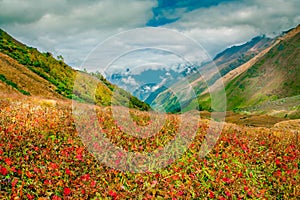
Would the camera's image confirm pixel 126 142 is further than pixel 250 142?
No

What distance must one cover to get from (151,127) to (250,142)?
4794 millimetres

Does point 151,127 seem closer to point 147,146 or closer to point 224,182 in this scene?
point 147,146

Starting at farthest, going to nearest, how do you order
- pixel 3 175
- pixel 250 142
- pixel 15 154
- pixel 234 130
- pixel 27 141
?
pixel 234 130 → pixel 250 142 → pixel 27 141 → pixel 15 154 → pixel 3 175

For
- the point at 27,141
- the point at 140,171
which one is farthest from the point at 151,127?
the point at 27,141

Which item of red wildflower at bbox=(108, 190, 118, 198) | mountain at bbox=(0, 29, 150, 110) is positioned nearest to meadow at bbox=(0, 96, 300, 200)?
red wildflower at bbox=(108, 190, 118, 198)

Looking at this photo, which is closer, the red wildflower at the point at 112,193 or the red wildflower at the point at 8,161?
the red wildflower at the point at 112,193

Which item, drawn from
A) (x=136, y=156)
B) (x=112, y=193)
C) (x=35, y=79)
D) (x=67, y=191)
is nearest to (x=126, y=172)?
(x=136, y=156)

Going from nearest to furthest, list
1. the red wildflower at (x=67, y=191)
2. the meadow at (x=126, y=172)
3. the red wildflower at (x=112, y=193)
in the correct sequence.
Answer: the red wildflower at (x=67, y=191), the red wildflower at (x=112, y=193), the meadow at (x=126, y=172)

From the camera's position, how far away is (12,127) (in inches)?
495

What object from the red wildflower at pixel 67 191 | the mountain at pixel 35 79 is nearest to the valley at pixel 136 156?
the red wildflower at pixel 67 191

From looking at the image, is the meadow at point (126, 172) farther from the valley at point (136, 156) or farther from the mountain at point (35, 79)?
the mountain at point (35, 79)

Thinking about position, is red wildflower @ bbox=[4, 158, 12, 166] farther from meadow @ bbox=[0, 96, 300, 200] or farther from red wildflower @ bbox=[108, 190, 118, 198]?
red wildflower @ bbox=[108, 190, 118, 198]

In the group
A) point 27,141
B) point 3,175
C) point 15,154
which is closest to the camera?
point 3,175

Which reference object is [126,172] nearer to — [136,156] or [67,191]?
[136,156]
